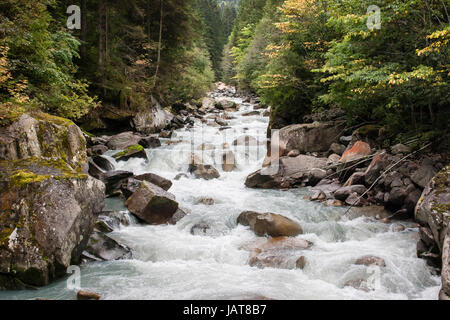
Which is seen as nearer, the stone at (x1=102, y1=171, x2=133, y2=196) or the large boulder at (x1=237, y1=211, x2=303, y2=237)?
the large boulder at (x1=237, y1=211, x2=303, y2=237)

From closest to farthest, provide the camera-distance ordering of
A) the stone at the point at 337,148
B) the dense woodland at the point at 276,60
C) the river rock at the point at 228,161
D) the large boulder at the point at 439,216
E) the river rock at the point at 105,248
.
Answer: the large boulder at the point at 439,216
the river rock at the point at 105,248
the dense woodland at the point at 276,60
the stone at the point at 337,148
the river rock at the point at 228,161

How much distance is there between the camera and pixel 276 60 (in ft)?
56.6

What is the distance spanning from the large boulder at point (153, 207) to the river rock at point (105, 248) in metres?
1.75

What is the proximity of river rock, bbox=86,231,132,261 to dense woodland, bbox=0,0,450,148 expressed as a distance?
138 inches

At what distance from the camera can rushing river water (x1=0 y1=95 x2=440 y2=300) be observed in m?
5.70

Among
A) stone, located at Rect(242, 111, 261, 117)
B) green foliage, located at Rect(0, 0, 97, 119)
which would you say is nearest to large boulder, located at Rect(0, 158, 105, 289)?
green foliage, located at Rect(0, 0, 97, 119)

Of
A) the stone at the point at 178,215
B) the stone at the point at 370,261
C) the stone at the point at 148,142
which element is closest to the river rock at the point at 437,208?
the stone at the point at 370,261

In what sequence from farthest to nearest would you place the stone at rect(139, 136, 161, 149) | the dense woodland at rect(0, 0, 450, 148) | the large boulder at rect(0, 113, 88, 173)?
the stone at rect(139, 136, 161, 149), the dense woodland at rect(0, 0, 450, 148), the large boulder at rect(0, 113, 88, 173)

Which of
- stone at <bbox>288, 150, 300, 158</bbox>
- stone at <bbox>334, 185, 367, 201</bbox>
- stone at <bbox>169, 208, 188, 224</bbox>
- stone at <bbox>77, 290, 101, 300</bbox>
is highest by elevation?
stone at <bbox>288, 150, 300, 158</bbox>

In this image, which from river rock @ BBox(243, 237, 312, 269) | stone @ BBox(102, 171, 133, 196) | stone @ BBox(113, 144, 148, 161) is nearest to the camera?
river rock @ BBox(243, 237, 312, 269)

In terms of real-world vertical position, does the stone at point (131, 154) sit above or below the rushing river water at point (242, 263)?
above

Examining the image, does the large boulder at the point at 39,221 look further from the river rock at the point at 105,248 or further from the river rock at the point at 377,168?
the river rock at the point at 377,168

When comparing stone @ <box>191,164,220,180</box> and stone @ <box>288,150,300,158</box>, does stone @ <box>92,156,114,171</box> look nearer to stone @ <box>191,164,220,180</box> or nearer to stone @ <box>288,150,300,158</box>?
stone @ <box>191,164,220,180</box>

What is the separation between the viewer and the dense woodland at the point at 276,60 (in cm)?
855
